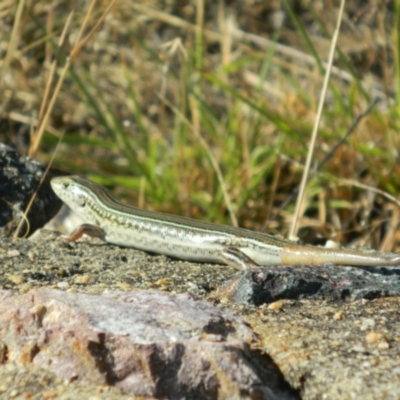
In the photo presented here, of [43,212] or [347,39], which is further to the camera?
[347,39]

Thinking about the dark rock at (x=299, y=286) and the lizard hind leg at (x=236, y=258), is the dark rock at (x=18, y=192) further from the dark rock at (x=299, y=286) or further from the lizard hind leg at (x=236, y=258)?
the dark rock at (x=299, y=286)

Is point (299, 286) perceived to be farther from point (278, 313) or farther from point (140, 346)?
point (140, 346)

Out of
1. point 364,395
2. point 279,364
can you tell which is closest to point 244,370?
point 279,364

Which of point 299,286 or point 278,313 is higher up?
point 299,286

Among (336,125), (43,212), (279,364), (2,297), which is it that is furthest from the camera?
(336,125)

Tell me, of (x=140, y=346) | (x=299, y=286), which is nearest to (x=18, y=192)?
(x=299, y=286)

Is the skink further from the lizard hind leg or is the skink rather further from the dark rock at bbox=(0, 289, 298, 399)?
the dark rock at bbox=(0, 289, 298, 399)

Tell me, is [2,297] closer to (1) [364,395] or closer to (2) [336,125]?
(1) [364,395]
